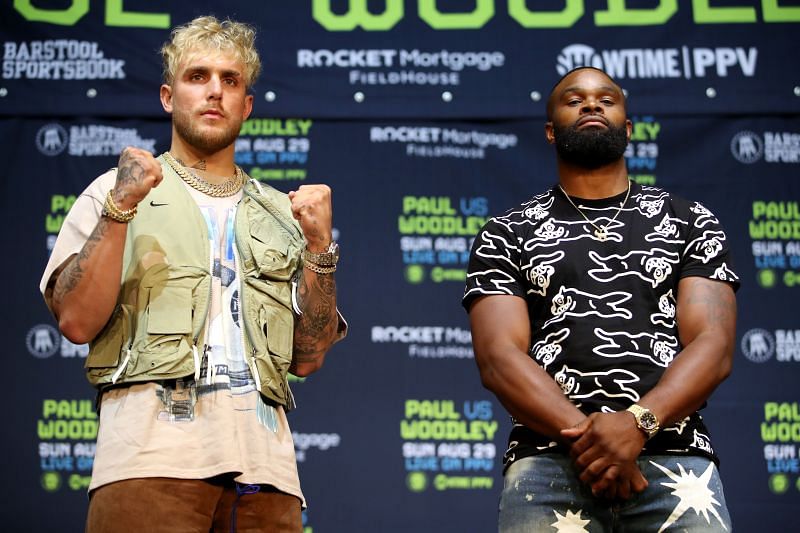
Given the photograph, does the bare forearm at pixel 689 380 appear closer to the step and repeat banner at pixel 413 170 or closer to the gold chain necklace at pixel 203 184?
the gold chain necklace at pixel 203 184

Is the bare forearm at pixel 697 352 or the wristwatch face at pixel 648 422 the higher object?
the bare forearm at pixel 697 352

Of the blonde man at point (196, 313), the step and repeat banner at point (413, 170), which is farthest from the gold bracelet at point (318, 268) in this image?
the step and repeat banner at point (413, 170)

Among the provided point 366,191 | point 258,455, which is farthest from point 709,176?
point 258,455

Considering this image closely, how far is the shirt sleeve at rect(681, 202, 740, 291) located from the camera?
2482 millimetres

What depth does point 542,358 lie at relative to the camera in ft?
8.02

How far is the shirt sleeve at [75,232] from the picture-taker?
232 cm

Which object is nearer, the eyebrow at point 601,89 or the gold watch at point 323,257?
the gold watch at point 323,257

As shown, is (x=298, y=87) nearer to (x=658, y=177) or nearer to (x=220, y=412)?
(x=658, y=177)

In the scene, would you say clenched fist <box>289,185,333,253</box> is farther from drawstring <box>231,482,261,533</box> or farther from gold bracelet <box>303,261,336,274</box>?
drawstring <box>231,482,261,533</box>

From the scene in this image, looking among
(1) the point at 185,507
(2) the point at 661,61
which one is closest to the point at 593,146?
(1) the point at 185,507

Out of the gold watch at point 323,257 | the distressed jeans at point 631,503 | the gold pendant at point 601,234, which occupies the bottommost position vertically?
the distressed jeans at point 631,503

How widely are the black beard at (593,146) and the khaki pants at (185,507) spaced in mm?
1160

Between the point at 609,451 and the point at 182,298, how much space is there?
990 mm

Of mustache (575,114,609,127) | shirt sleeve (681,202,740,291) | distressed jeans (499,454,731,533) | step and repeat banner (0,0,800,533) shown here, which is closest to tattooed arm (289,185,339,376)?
distressed jeans (499,454,731,533)
